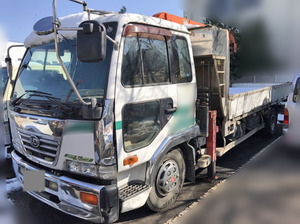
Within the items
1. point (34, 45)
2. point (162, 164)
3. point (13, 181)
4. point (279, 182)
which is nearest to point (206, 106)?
point (162, 164)

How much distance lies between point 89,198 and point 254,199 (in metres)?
2.40

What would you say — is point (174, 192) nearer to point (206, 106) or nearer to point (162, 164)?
point (162, 164)

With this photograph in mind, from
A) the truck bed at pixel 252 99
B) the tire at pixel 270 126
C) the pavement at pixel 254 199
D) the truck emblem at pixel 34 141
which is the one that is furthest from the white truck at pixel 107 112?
the tire at pixel 270 126

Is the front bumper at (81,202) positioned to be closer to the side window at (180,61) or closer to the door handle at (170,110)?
the door handle at (170,110)

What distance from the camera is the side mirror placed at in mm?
2066

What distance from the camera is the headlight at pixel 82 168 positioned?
2.39 meters

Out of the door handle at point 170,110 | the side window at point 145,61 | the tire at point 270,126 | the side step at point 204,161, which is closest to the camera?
the side window at point 145,61

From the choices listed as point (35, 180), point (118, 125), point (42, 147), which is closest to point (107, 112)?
point (118, 125)

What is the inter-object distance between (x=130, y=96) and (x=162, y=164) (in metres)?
1.02

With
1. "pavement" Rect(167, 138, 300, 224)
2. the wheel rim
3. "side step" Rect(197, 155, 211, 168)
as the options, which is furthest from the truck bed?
the wheel rim

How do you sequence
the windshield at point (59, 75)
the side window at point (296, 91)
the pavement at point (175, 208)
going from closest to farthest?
the windshield at point (59, 75), the pavement at point (175, 208), the side window at point (296, 91)

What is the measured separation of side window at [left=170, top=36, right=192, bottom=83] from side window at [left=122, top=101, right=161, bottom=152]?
1.88 feet

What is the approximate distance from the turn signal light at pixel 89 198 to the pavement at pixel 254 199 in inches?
43.0

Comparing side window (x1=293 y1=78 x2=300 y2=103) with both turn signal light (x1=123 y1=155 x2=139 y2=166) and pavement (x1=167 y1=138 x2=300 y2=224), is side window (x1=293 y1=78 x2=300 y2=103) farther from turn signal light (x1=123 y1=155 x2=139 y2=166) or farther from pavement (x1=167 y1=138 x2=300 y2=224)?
turn signal light (x1=123 y1=155 x2=139 y2=166)
